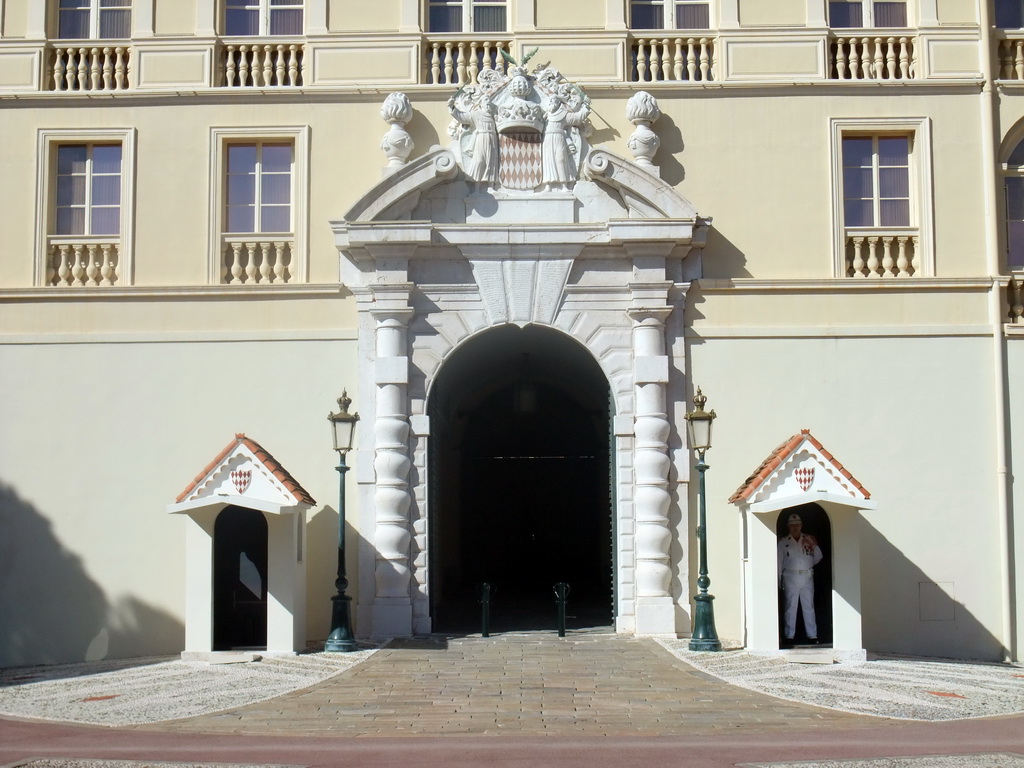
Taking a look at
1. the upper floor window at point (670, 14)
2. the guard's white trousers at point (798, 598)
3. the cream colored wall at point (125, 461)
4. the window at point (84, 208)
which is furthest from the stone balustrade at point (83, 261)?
the guard's white trousers at point (798, 598)

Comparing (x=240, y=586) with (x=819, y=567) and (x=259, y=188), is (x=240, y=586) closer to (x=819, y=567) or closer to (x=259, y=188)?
(x=259, y=188)

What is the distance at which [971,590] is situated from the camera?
18.8 meters

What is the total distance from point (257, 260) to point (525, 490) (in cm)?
1013

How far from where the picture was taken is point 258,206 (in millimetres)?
19656

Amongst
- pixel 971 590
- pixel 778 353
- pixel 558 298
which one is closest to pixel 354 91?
pixel 558 298

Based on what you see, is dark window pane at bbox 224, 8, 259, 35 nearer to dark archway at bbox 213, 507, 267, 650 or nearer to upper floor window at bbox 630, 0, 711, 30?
upper floor window at bbox 630, 0, 711, 30

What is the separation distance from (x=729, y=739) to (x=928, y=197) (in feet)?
33.0

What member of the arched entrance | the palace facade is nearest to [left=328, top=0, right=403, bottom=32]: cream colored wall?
the palace facade

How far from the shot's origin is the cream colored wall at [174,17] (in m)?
19.9

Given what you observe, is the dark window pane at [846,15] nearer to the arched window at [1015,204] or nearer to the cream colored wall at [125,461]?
the arched window at [1015,204]

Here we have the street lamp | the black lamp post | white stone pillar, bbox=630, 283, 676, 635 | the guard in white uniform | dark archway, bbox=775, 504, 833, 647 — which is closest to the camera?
the black lamp post

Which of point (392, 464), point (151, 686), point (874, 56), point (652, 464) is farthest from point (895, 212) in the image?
point (151, 686)

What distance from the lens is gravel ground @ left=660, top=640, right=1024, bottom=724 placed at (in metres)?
13.4

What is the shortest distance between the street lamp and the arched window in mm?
5341
